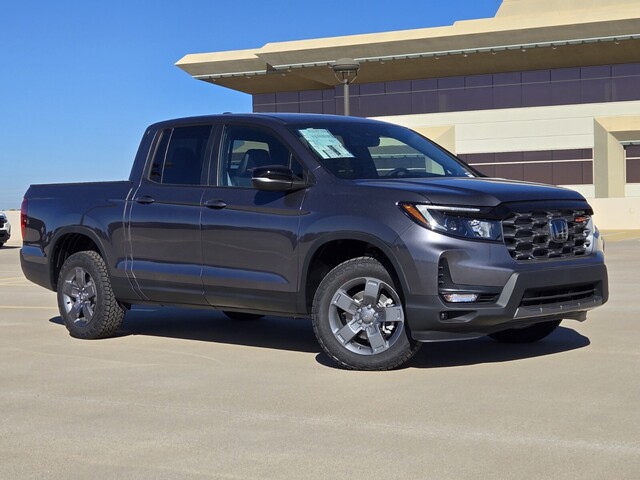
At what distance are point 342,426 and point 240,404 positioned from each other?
0.98 metres

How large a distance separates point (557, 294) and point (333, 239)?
1.69m

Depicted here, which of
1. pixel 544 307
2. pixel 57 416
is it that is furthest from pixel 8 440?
pixel 544 307

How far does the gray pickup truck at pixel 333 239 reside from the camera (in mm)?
8234

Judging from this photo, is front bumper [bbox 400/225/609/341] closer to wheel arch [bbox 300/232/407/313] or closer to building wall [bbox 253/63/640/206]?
wheel arch [bbox 300/232/407/313]

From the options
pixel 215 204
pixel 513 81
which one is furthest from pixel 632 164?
pixel 215 204

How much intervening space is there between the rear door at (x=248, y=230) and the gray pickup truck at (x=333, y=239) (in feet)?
0.04

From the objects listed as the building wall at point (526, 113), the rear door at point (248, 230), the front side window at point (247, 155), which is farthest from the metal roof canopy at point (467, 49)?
the rear door at point (248, 230)

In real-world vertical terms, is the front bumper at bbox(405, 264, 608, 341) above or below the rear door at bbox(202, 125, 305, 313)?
below

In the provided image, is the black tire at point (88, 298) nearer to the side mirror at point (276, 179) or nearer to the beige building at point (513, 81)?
the side mirror at point (276, 179)

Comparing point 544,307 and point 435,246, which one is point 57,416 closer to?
point 435,246

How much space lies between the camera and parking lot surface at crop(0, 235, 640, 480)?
18.5 ft

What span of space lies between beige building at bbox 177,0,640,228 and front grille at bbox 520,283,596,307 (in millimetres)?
41139

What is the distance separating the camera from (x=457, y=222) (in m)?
8.25

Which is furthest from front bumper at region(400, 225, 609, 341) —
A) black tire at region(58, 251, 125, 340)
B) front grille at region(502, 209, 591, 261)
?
black tire at region(58, 251, 125, 340)
